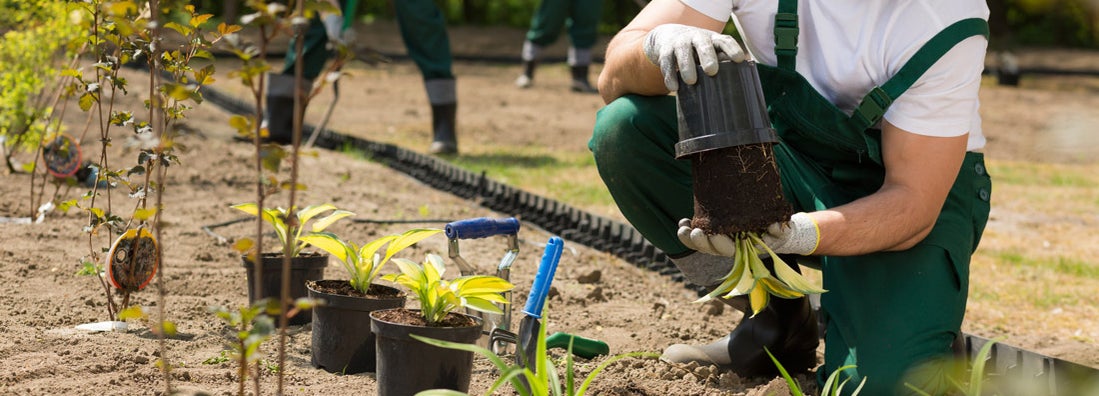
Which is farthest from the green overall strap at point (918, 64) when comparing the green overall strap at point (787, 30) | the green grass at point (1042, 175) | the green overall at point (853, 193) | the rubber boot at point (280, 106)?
the rubber boot at point (280, 106)

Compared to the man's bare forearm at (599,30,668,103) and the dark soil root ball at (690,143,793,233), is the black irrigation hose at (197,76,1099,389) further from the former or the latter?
the man's bare forearm at (599,30,668,103)

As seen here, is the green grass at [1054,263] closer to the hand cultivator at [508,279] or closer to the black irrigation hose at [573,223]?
the black irrigation hose at [573,223]

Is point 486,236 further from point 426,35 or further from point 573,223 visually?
point 426,35

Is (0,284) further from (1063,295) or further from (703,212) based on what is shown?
(1063,295)

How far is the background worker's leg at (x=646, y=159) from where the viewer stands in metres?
2.60

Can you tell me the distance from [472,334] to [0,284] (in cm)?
161

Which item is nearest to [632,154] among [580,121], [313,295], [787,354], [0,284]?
[787,354]

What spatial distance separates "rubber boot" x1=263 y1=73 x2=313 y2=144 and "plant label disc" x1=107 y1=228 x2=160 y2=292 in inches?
147

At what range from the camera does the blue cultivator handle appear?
7.83 feet

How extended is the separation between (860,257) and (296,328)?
142 centimetres

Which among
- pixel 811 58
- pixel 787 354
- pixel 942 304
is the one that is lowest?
pixel 787 354

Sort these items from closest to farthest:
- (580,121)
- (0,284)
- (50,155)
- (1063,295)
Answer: (0,284) → (1063,295) → (50,155) → (580,121)

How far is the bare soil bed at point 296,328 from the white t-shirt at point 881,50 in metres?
0.24

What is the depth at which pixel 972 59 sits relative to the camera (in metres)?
2.35
